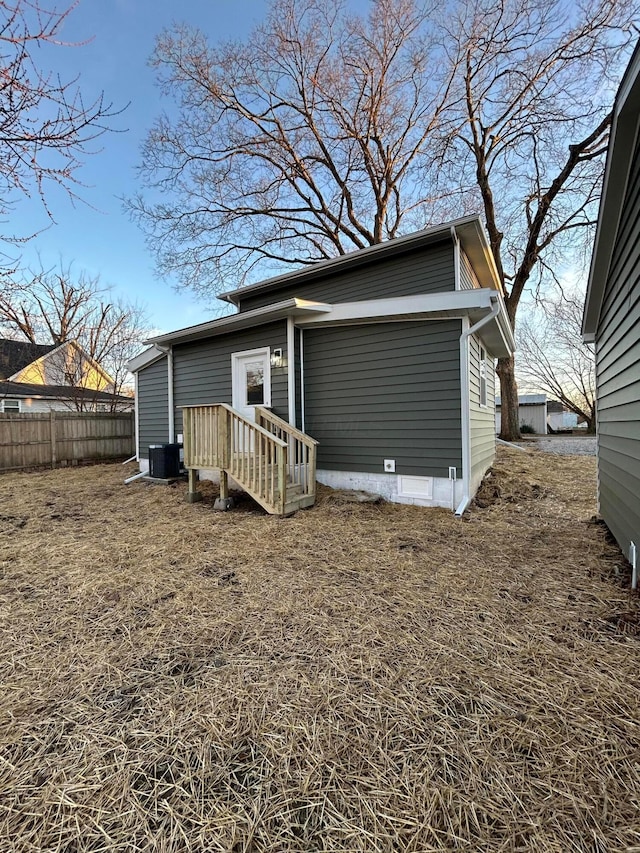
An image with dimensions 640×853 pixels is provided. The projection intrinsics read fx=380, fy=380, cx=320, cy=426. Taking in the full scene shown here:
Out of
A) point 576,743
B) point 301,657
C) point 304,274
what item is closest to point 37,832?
point 301,657

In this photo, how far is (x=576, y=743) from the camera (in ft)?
4.92

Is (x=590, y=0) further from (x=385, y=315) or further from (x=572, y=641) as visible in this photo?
(x=572, y=641)

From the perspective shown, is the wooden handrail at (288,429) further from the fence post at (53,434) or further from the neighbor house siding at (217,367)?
the fence post at (53,434)

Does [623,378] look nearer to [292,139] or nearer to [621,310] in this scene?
[621,310]

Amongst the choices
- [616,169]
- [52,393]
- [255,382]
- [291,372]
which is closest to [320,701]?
[616,169]

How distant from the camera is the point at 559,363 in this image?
27.4m

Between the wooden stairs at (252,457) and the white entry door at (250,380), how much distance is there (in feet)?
2.78

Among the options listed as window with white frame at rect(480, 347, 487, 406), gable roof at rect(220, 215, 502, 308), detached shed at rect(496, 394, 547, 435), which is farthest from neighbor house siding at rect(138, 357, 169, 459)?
detached shed at rect(496, 394, 547, 435)

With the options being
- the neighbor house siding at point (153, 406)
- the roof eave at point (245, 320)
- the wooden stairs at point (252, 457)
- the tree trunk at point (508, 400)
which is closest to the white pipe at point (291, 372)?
the roof eave at point (245, 320)

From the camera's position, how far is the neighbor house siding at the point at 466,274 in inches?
253

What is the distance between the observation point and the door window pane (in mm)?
6984

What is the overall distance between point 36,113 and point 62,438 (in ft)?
34.9

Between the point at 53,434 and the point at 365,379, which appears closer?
the point at 365,379

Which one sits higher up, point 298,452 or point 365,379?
point 365,379
